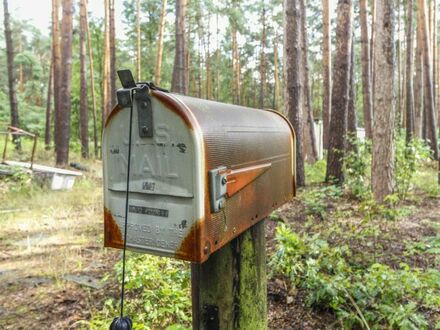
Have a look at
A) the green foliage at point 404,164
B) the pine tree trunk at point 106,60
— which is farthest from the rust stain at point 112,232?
the pine tree trunk at point 106,60

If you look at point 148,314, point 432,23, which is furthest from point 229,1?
point 148,314

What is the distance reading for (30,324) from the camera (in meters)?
2.79

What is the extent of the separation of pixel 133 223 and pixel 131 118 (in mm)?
318

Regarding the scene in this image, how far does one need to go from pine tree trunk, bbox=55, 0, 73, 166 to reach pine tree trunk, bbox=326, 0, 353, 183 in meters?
7.45

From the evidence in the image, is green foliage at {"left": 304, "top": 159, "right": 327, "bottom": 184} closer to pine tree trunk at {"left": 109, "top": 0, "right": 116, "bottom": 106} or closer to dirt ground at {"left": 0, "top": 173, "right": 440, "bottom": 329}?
dirt ground at {"left": 0, "top": 173, "right": 440, "bottom": 329}

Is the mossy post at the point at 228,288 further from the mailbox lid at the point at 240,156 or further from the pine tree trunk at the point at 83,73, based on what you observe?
the pine tree trunk at the point at 83,73

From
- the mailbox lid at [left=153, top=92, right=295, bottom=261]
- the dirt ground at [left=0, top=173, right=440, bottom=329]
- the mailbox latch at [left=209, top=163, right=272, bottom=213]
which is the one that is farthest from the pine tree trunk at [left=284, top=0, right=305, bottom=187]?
the mailbox latch at [left=209, top=163, right=272, bottom=213]

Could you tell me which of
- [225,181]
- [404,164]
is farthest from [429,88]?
[225,181]

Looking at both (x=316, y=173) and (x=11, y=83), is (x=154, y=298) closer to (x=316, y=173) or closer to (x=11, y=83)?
(x=316, y=173)

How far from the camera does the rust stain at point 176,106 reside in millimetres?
991

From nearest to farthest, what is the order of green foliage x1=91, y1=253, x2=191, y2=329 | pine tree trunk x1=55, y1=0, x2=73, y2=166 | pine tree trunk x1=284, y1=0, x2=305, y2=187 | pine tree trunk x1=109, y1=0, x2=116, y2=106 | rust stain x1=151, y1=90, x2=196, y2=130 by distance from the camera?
rust stain x1=151, y1=90, x2=196, y2=130, green foliage x1=91, y1=253, x2=191, y2=329, pine tree trunk x1=284, y1=0, x2=305, y2=187, pine tree trunk x1=55, y1=0, x2=73, y2=166, pine tree trunk x1=109, y1=0, x2=116, y2=106

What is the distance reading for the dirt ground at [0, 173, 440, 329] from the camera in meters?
2.80

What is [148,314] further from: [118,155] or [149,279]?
[118,155]

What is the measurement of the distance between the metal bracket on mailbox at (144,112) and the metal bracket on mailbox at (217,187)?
0.70 feet
